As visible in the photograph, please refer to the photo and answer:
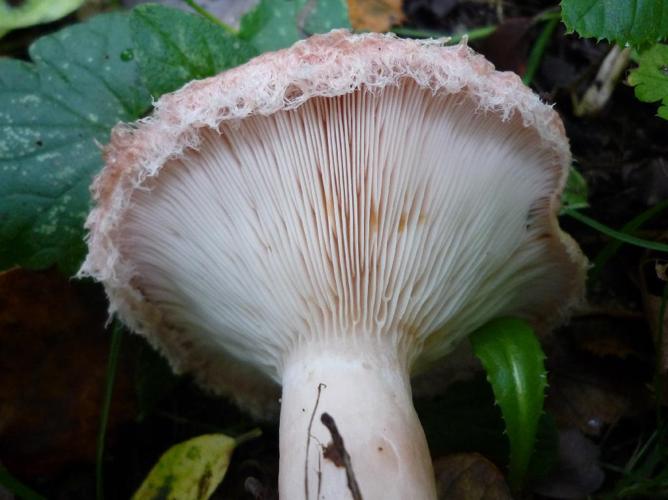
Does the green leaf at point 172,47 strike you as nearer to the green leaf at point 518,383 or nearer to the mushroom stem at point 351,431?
the mushroom stem at point 351,431

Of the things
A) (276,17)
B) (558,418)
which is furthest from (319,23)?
(558,418)

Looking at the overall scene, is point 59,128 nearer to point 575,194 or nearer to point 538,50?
point 575,194

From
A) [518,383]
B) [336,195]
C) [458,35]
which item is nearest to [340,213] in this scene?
[336,195]

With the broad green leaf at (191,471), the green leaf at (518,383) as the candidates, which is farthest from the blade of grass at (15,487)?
the green leaf at (518,383)

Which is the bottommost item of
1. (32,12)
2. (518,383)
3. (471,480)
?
(471,480)

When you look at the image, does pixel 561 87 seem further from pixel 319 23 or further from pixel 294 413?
pixel 294 413

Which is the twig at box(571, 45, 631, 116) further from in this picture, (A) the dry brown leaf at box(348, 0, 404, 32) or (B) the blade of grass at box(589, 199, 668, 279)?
(A) the dry brown leaf at box(348, 0, 404, 32)
